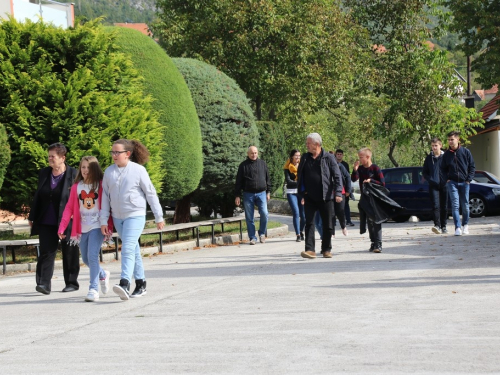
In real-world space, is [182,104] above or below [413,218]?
above

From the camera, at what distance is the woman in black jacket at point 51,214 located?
35.5 ft

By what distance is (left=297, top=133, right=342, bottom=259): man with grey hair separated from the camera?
45.2 feet

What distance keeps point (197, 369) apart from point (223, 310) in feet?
9.03

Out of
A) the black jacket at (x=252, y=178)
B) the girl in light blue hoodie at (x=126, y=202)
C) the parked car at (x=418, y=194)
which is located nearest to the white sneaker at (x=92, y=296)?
Result: the girl in light blue hoodie at (x=126, y=202)

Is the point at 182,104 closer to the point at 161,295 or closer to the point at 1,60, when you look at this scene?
the point at 1,60

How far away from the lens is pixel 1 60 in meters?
15.8

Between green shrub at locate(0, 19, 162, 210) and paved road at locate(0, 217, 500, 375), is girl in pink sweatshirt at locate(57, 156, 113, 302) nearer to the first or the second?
paved road at locate(0, 217, 500, 375)

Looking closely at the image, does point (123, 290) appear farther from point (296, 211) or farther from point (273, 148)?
point (273, 148)

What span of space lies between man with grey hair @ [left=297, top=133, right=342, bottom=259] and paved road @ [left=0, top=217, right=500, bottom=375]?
0.58 meters

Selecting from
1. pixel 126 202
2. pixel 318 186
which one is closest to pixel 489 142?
pixel 318 186

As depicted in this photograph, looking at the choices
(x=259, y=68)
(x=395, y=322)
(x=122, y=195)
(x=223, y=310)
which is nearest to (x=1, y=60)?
(x=122, y=195)

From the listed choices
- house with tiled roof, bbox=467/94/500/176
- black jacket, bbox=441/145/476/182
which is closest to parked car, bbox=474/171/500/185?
black jacket, bbox=441/145/476/182

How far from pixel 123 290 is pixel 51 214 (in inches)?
71.9

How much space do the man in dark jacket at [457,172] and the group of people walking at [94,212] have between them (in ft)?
29.5
